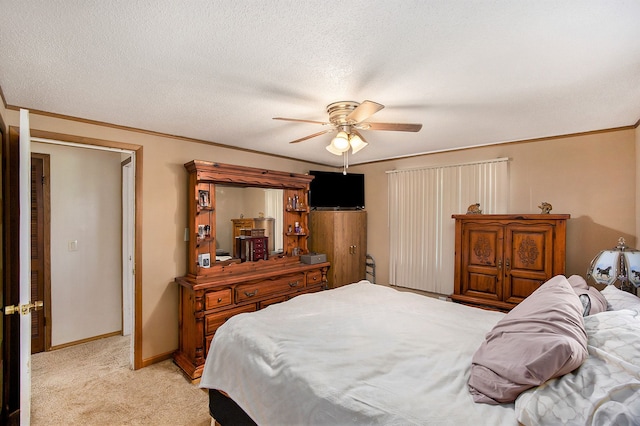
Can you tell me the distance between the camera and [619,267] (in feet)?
7.50

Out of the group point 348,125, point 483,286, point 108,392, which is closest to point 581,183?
point 483,286

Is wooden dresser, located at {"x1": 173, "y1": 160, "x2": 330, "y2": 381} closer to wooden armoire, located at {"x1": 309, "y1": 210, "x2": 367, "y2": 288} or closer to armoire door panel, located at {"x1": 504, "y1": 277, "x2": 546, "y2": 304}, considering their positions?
wooden armoire, located at {"x1": 309, "y1": 210, "x2": 367, "y2": 288}

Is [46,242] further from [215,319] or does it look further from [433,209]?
[433,209]

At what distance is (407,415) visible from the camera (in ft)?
3.87

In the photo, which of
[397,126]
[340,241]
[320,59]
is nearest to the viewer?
[320,59]

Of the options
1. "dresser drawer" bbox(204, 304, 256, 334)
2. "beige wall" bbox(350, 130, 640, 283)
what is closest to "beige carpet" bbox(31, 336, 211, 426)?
"dresser drawer" bbox(204, 304, 256, 334)

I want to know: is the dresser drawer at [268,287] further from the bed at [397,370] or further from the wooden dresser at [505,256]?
the wooden dresser at [505,256]

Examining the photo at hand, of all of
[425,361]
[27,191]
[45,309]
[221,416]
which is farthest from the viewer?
[45,309]

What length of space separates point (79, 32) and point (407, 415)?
7.22 feet

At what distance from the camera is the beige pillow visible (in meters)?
1.14

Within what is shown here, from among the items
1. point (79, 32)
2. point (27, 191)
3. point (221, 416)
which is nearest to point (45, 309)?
point (27, 191)

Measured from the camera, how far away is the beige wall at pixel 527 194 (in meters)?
2.94

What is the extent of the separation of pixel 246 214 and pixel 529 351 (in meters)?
3.10

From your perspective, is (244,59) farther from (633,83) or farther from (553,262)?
(553,262)
